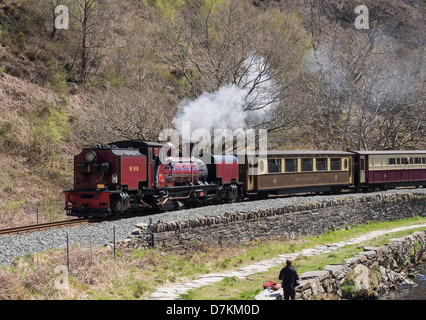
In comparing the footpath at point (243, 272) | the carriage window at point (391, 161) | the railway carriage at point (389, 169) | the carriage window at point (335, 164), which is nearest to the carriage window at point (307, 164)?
the carriage window at point (335, 164)

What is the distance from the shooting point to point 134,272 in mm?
11719

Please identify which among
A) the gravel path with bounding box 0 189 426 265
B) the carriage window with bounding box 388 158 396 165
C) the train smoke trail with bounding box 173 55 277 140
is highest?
the train smoke trail with bounding box 173 55 277 140

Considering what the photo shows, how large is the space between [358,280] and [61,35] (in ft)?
106

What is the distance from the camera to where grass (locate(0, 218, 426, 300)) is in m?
9.46

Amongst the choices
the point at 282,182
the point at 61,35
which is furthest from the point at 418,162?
the point at 61,35

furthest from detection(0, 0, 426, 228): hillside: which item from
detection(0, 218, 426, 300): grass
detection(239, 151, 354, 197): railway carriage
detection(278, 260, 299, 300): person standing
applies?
detection(278, 260, 299, 300): person standing

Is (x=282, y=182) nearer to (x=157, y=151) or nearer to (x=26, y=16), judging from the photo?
(x=157, y=151)

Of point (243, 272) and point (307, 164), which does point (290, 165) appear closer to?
point (307, 164)

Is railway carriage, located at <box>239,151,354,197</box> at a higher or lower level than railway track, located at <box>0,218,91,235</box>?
higher

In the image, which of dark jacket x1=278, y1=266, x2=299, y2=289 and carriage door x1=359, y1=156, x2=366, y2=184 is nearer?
dark jacket x1=278, y1=266, x2=299, y2=289

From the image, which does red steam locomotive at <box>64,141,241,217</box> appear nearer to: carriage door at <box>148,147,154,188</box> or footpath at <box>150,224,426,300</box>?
carriage door at <box>148,147,154,188</box>

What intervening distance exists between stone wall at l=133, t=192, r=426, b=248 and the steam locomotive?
3046 mm

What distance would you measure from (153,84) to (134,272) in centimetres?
2745

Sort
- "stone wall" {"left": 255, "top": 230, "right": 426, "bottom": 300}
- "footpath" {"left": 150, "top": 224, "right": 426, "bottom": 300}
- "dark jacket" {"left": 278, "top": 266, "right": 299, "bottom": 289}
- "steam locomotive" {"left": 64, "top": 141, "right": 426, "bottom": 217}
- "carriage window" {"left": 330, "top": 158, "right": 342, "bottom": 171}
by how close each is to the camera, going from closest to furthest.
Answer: "dark jacket" {"left": 278, "top": 266, "right": 299, "bottom": 289}
"footpath" {"left": 150, "top": 224, "right": 426, "bottom": 300}
"stone wall" {"left": 255, "top": 230, "right": 426, "bottom": 300}
"steam locomotive" {"left": 64, "top": 141, "right": 426, "bottom": 217}
"carriage window" {"left": 330, "top": 158, "right": 342, "bottom": 171}
